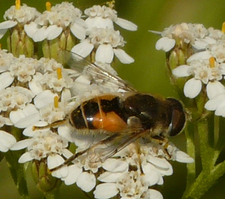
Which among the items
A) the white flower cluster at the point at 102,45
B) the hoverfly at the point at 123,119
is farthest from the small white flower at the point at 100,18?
the hoverfly at the point at 123,119

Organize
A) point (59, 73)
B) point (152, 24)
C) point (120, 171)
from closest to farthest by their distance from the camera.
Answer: point (120, 171), point (59, 73), point (152, 24)

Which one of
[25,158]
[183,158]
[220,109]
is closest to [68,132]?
[25,158]

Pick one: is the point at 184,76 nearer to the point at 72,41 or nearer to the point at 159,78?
the point at 72,41

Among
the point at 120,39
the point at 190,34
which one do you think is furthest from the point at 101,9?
the point at 190,34

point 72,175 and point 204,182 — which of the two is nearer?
point 72,175

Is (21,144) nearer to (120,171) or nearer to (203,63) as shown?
(120,171)
